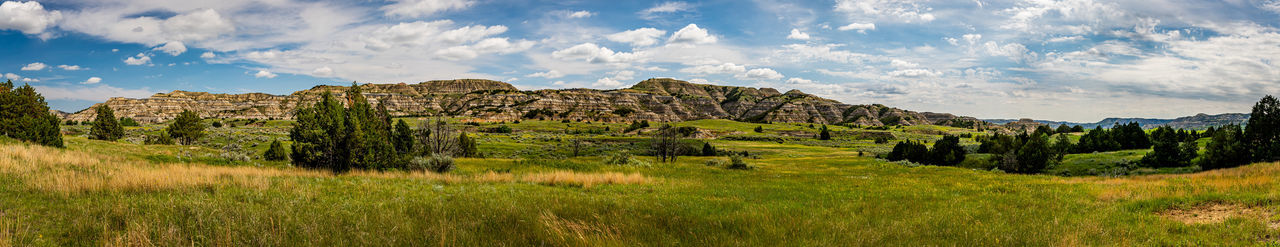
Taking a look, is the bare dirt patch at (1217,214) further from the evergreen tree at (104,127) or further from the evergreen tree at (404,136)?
the evergreen tree at (104,127)

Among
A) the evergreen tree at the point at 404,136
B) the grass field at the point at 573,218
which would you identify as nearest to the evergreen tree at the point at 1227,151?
the grass field at the point at 573,218

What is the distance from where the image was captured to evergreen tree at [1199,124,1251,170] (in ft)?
114

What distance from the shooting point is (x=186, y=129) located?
6712cm

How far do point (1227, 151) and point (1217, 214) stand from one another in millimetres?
41398

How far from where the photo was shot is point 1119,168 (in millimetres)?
37812

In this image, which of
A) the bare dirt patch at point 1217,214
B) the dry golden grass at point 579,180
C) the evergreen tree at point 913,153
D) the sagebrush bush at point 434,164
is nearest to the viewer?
the bare dirt patch at point 1217,214

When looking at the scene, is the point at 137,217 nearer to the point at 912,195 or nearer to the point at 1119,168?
the point at 912,195

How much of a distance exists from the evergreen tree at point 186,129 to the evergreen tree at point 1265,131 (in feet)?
368

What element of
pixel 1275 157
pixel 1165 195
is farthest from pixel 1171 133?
pixel 1165 195

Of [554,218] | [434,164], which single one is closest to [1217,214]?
[554,218]

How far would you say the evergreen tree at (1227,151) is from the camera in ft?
114

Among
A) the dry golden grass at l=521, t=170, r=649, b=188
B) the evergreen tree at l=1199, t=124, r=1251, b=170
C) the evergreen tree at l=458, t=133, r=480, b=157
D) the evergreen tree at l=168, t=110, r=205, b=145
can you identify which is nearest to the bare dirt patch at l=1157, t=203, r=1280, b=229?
the dry golden grass at l=521, t=170, r=649, b=188

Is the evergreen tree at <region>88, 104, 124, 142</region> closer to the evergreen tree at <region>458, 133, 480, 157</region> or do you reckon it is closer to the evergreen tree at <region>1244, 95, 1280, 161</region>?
the evergreen tree at <region>458, 133, 480, 157</region>

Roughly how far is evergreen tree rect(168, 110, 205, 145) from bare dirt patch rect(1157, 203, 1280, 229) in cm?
9211
